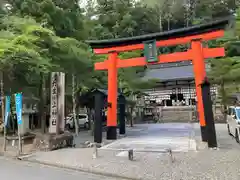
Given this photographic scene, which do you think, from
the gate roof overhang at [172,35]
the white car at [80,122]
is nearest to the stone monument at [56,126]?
the gate roof overhang at [172,35]

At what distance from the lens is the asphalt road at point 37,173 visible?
6.53m

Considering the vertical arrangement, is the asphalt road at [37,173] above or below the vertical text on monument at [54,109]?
below

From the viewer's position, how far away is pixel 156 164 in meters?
7.50

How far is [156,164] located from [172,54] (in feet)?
22.1

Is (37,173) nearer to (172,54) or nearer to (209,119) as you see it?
(209,119)

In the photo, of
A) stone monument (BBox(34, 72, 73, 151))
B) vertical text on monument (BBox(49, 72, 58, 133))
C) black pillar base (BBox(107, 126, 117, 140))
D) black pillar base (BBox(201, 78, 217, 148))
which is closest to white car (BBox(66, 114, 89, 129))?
black pillar base (BBox(107, 126, 117, 140))

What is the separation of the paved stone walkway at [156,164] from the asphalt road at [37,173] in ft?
1.18

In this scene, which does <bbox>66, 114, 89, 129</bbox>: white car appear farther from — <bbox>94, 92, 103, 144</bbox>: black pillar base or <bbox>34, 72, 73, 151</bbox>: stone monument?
<bbox>34, 72, 73, 151</bbox>: stone monument

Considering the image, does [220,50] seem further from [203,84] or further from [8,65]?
[8,65]

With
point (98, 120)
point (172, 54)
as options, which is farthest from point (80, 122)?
point (172, 54)

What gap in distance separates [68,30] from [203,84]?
37.5 feet

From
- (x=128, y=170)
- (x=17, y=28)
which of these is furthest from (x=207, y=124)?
(x=17, y=28)

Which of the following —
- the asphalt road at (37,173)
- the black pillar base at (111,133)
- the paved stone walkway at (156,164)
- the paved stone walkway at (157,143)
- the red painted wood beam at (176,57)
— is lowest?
the asphalt road at (37,173)

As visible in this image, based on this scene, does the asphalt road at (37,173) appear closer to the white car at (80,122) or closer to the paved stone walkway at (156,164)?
the paved stone walkway at (156,164)
